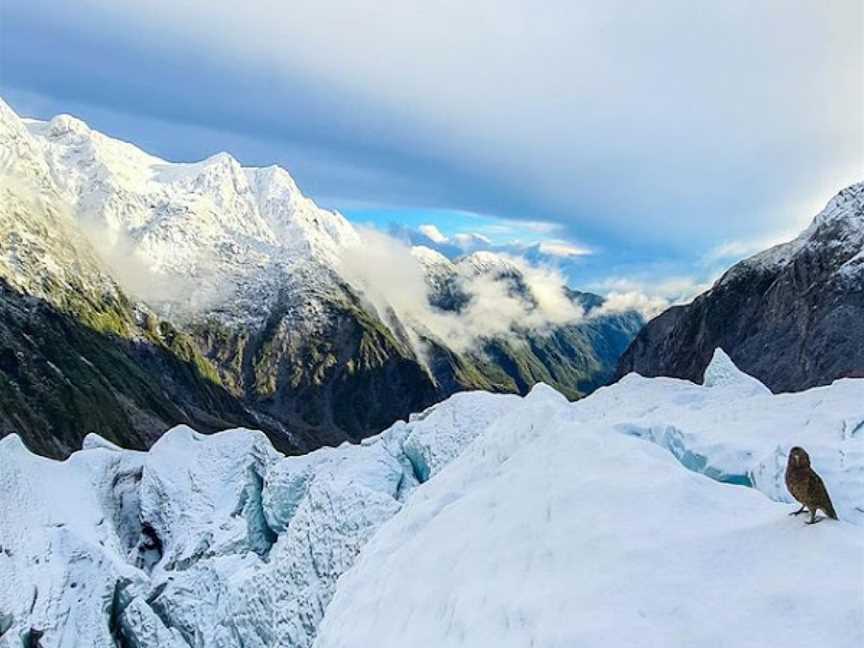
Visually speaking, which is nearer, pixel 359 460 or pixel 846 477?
pixel 846 477

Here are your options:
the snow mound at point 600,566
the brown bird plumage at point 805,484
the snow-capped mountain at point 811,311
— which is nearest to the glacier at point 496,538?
the snow mound at point 600,566

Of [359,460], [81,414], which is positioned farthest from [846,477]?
[81,414]

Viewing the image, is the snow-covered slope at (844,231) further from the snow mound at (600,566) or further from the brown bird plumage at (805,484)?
the brown bird plumage at (805,484)

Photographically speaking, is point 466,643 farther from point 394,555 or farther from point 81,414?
point 81,414

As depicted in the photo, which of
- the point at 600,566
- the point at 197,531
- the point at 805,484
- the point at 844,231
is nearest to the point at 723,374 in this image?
the point at 197,531

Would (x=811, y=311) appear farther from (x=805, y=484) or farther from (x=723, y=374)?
(x=805, y=484)

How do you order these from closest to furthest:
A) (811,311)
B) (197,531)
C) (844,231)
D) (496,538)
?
1. (496,538)
2. (197,531)
3. (811,311)
4. (844,231)
